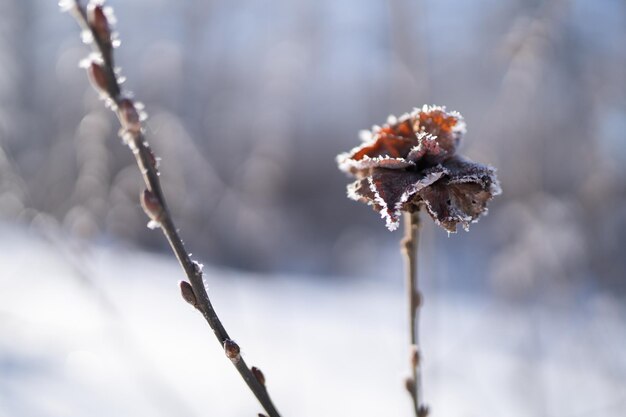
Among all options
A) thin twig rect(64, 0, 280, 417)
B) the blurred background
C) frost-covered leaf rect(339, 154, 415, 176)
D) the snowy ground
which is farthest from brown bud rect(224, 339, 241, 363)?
the snowy ground

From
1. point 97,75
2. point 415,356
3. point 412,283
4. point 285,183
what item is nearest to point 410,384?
point 415,356

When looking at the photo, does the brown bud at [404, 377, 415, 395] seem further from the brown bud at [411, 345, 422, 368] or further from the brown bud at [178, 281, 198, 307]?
the brown bud at [178, 281, 198, 307]

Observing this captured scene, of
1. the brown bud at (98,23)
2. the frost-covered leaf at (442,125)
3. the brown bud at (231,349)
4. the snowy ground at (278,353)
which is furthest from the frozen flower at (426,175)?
the snowy ground at (278,353)

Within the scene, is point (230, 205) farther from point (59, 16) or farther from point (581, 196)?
point (59, 16)

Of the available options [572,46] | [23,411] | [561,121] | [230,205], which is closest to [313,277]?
[230,205]

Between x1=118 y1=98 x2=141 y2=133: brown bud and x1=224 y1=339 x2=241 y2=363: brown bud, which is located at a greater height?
x1=118 y1=98 x2=141 y2=133: brown bud

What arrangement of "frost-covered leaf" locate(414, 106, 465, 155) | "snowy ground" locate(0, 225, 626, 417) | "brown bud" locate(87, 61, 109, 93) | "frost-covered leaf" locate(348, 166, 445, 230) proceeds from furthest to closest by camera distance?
"snowy ground" locate(0, 225, 626, 417)
"frost-covered leaf" locate(414, 106, 465, 155)
"frost-covered leaf" locate(348, 166, 445, 230)
"brown bud" locate(87, 61, 109, 93)

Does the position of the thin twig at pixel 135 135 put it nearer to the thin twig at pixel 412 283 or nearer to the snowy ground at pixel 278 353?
the thin twig at pixel 412 283
